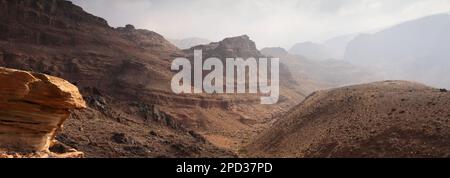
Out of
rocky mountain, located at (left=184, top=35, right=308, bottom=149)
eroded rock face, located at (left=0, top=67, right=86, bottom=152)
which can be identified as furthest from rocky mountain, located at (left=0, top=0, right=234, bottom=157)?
eroded rock face, located at (left=0, top=67, right=86, bottom=152)

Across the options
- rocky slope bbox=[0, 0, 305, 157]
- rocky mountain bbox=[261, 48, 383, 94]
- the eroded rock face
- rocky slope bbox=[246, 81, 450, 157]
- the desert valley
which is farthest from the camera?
rocky mountain bbox=[261, 48, 383, 94]

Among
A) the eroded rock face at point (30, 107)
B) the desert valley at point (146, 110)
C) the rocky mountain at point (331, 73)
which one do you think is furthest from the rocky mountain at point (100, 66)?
the rocky mountain at point (331, 73)

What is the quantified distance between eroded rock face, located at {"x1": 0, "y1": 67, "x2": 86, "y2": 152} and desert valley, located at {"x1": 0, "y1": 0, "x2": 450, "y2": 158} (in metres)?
0.03

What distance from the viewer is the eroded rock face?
14008 millimetres

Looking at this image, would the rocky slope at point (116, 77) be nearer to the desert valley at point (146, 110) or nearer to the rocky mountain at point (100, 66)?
the rocky mountain at point (100, 66)

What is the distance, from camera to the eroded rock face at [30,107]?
1401cm

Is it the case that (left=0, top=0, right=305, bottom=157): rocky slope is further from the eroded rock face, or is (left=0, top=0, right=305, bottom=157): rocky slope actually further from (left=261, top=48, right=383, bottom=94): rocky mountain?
(left=261, top=48, right=383, bottom=94): rocky mountain

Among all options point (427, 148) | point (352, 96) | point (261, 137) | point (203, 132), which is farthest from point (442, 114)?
point (203, 132)

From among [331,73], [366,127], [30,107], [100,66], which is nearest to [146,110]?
[100,66]

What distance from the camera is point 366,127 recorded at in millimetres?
31234

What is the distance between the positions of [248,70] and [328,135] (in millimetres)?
63663

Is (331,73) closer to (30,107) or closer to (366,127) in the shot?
(366,127)

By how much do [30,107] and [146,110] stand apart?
1255 inches
